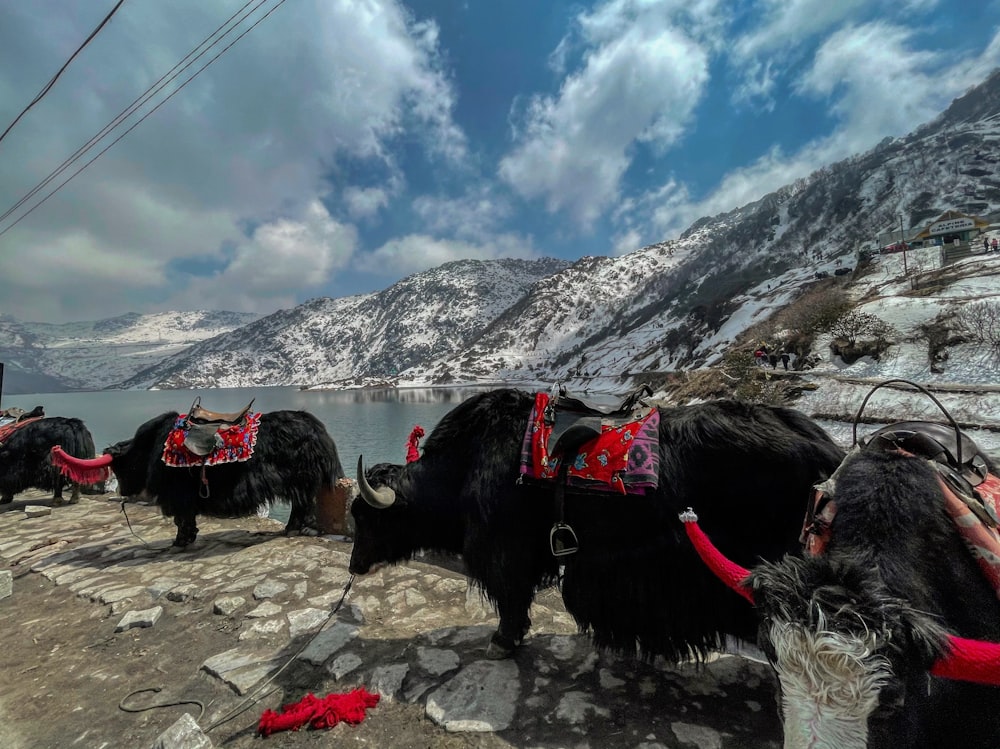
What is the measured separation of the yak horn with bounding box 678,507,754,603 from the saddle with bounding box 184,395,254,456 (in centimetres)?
469

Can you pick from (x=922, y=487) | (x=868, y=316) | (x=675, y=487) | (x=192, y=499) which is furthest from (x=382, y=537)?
(x=868, y=316)

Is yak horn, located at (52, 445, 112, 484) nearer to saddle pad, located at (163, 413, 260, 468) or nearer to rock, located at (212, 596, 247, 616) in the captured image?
saddle pad, located at (163, 413, 260, 468)

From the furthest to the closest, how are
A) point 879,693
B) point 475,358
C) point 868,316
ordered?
1. point 475,358
2. point 868,316
3. point 879,693

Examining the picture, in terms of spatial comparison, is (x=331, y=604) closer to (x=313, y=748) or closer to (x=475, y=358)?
(x=313, y=748)

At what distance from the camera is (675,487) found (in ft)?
6.78

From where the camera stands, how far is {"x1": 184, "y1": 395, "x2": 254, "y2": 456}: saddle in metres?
4.66

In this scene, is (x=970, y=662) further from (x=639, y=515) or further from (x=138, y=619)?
(x=138, y=619)

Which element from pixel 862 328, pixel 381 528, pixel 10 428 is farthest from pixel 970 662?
pixel 862 328

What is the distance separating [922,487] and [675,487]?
882 millimetres

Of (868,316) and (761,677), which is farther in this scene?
(868,316)

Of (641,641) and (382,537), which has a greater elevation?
(382,537)

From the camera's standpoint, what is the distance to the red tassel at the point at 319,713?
2.04 meters

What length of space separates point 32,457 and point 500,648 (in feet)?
27.2

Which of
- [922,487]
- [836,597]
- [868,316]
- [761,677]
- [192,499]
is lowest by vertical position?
[761,677]
